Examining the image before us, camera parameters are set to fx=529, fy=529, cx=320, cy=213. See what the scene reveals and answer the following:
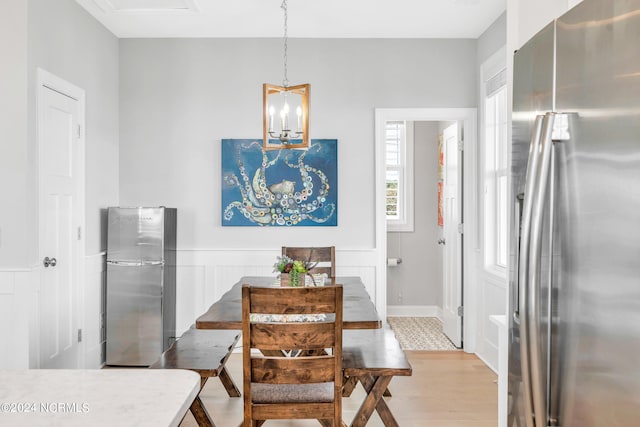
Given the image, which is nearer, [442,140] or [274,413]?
[274,413]

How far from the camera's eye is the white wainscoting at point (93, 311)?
4113 millimetres

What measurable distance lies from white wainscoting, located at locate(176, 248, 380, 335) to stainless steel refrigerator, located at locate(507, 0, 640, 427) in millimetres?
3433

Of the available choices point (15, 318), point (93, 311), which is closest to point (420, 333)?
point (93, 311)

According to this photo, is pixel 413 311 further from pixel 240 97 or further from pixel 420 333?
pixel 240 97

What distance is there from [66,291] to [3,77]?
5.00ft

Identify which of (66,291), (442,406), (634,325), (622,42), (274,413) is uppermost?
(622,42)

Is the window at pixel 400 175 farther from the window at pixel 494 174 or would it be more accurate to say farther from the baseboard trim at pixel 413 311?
the window at pixel 494 174

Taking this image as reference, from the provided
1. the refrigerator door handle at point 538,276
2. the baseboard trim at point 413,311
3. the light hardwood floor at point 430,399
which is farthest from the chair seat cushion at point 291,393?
the baseboard trim at point 413,311

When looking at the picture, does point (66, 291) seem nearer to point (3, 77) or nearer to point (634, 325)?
point (3, 77)

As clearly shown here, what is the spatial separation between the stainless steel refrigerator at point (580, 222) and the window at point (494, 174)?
3054mm

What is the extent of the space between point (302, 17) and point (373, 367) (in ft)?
9.68

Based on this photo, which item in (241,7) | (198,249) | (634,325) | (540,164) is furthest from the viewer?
(198,249)

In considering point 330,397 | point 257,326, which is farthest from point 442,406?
point 257,326

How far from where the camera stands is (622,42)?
0.96 m
